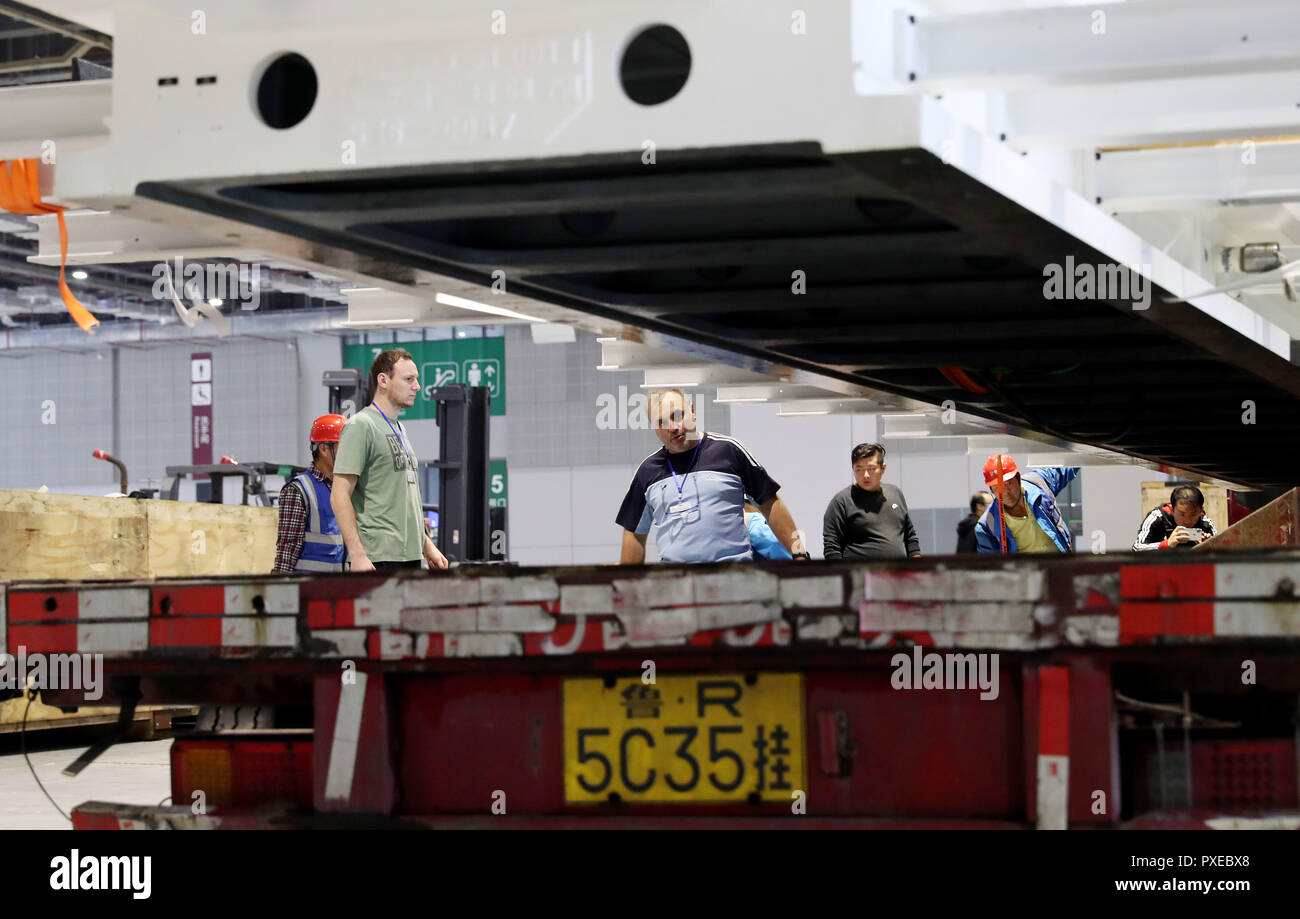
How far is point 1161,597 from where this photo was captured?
10.0 feet

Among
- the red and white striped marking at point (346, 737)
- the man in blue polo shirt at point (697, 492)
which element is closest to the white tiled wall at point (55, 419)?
the man in blue polo shirt at point (697, 492)

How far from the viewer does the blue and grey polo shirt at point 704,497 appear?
5.53m

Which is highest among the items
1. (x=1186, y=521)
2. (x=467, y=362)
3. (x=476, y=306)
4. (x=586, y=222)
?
(x=467, y=362)

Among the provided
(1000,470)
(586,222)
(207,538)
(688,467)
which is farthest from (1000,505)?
(207,538)

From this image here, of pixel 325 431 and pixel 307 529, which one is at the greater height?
pixel 325 431

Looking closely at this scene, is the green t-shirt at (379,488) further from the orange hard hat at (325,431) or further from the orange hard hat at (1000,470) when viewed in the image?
the orange hard hat at (1000,470)

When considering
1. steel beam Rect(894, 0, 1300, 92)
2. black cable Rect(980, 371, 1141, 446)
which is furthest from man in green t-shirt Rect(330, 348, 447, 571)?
steel beam Rect(894, 0, 1300, 92)

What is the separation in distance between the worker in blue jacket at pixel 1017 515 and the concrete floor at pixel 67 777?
4428 mm

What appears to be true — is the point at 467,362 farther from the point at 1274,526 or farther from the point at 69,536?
the point at 1274,526

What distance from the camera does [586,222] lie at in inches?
164

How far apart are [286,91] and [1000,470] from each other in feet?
17.5

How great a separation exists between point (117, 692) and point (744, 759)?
169 cm
